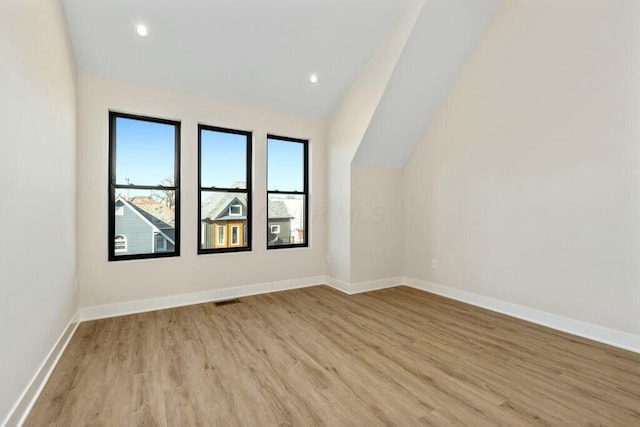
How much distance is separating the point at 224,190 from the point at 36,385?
101 inches

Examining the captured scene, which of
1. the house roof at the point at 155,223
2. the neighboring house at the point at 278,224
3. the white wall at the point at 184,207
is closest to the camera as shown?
the white wall at the point at 184,207

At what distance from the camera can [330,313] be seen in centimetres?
333

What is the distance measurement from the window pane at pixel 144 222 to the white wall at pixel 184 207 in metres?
0.15

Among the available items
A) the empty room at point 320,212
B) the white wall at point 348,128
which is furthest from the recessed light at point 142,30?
the white wall at point 348,128

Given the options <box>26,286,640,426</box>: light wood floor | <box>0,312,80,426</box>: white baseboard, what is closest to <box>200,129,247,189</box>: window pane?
<box>26,286,640,426</box>: light wood floor

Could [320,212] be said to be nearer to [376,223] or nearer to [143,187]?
[376,223]

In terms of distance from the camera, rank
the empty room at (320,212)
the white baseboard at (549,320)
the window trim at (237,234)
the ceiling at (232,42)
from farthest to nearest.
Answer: the window trim at (237,234), the ceiling at (232,42), the white baseboard at (549,320), the empty room at (320,212)

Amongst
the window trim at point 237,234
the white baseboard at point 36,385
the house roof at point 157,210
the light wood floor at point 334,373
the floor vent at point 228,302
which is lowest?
the light wood floor at point 334,373

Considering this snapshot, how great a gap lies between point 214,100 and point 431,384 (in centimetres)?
380

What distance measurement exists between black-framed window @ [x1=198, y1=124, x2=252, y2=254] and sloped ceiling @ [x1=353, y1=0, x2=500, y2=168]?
5.30ft

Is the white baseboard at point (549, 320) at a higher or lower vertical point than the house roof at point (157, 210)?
lower

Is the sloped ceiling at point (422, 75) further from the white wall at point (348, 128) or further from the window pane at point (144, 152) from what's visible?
the window pane at point (144, 152)

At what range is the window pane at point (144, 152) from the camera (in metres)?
3.34

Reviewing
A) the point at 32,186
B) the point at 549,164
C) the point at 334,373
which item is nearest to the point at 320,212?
the point at 334,373
